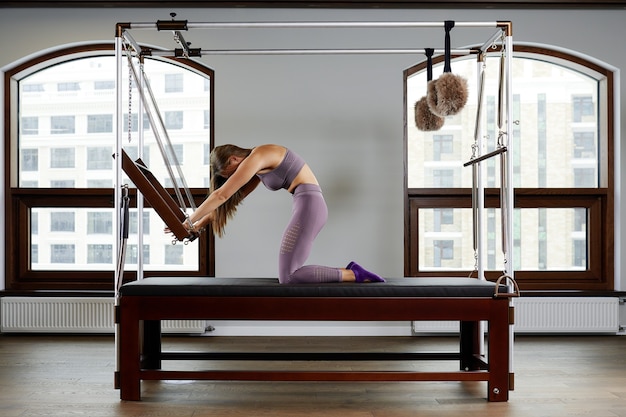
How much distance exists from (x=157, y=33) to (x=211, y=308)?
2.75 m

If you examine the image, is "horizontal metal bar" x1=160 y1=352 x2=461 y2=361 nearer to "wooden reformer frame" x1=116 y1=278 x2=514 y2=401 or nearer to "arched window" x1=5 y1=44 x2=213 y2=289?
"wooden reformer frame" x1=116 y1=278 x2=514 y2=401

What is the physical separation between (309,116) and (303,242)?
1884mm

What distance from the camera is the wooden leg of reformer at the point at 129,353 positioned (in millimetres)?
3031

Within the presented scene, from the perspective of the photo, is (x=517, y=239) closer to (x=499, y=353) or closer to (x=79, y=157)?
(x=499, y=353)

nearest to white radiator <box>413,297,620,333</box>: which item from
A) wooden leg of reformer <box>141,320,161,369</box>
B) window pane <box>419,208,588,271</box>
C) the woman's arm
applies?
window pane <box>419,208,588,271</box>

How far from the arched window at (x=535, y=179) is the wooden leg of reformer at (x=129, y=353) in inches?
98.9

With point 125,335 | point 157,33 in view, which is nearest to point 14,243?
point 157,33

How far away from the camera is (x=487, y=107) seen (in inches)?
204

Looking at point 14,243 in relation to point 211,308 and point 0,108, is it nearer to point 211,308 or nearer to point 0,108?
point 0,108

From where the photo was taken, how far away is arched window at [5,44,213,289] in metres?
5.05

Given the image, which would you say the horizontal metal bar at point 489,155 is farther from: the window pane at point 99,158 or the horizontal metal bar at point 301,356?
the window pane at point 99,158

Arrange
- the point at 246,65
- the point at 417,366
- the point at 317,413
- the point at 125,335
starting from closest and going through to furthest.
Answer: the point at 317,413 < the point at 125,335 < the point at 417,366 < the point at 246,65

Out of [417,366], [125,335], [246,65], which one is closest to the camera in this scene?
[125,335]

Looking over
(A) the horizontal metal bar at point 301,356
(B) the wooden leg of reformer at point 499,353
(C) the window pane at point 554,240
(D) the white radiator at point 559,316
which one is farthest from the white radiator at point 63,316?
(C) the window pane at point 554,240
